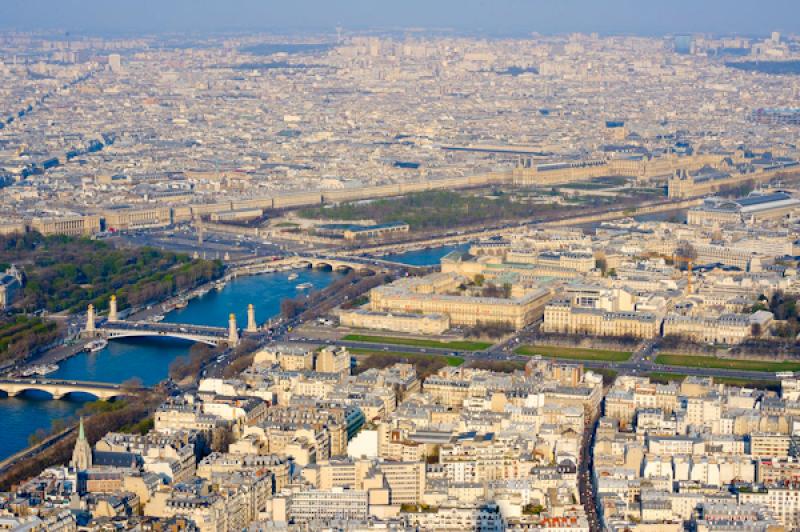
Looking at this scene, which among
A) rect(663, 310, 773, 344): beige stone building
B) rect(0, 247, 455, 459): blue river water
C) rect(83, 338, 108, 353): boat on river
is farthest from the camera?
rect(663, 310, 773, 344): beige stone building

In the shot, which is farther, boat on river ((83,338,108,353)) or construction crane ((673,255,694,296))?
construction crane ((673,255,694,296))

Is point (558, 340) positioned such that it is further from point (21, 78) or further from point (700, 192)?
point (21, 78)

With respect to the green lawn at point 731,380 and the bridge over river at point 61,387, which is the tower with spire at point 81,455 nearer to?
the bridge over river at point 61,387

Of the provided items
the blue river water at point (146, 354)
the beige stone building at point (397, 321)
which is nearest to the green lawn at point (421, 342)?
the beige stone building at point (397, 321)

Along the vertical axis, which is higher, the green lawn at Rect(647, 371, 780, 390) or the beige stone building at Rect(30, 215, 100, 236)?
the beige stone building at Rect(30, 215, 100, 236)

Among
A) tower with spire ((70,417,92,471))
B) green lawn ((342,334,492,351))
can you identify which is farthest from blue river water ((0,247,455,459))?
green lawn ((342,334,492,351))

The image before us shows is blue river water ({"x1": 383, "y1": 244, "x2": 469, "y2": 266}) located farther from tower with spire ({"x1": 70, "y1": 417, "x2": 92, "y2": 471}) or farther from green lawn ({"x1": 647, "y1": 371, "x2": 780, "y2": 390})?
tower with spire ({"x1": 70, "y1": 417, "x2": 92, "y2": 471})

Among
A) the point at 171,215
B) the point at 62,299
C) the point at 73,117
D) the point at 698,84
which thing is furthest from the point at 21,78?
the point at 62,299

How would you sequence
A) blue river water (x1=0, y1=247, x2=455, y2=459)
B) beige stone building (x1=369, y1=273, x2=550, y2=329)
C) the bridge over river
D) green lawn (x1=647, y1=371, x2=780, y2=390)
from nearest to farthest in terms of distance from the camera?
1. blue river water (x1=0, y1=247, x2=455, y2=459)
2. the bridge over river
3. green lawn (x1=647, y1=371, x2=780, y2=390)
4. beige stone building (x1=369, y1=273, x2=550, y2=329)

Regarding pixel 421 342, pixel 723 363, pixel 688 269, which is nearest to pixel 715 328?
pixel 723 363
